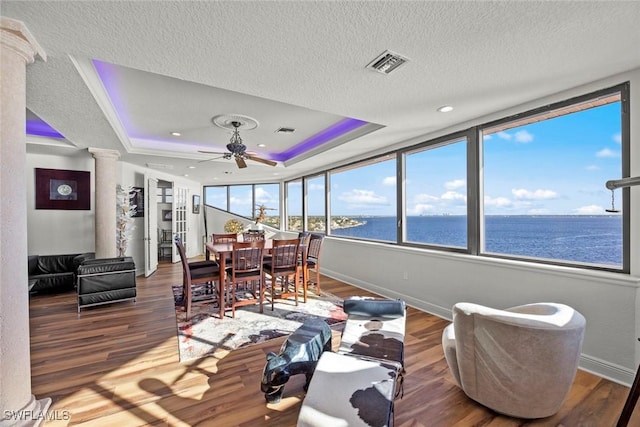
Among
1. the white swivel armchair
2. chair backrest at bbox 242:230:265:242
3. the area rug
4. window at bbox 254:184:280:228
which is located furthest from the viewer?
window at bbox 254:184:280:228

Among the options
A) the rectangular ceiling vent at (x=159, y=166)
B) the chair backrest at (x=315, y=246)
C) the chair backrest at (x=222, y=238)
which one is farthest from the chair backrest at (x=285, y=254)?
the rectangular ceiling vent at (x=159, y=166)

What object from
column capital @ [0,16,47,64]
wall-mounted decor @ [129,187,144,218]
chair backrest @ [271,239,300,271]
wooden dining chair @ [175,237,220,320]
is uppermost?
column capital @ [0,16,47,64]

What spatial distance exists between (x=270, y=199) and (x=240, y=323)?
239 inches

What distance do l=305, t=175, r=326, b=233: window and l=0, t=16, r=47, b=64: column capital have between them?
5.04 metres

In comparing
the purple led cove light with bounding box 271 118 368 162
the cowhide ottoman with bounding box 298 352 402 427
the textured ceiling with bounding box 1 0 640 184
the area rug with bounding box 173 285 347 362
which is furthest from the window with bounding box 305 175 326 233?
the cowhide ottoman with bounding box 298 352 402 427

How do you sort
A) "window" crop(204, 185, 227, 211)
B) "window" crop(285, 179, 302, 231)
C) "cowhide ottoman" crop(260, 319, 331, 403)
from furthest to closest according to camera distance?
"window" crop(204, 185, 227, 211) → "window" crop(285, 179, 302, 231) → "cowhide ottoman" crop(260, 319, 331, 403)

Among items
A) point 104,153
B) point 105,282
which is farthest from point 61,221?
point 105,282

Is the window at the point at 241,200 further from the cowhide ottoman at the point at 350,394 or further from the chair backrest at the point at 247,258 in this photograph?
the cowhide ottoman at the point at 350,394

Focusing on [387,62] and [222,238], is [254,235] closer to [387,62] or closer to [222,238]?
[222,238]

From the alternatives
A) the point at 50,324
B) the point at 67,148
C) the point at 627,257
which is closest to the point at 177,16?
the point at 627,257

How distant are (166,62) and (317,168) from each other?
14.9ft

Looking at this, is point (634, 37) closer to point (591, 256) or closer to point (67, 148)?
point (591, 256)

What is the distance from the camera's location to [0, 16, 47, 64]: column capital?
147 cm

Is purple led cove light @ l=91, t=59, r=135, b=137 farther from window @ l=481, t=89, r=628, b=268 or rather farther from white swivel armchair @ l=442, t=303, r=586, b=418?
window @ l=481, t=89, r=628, b=268
